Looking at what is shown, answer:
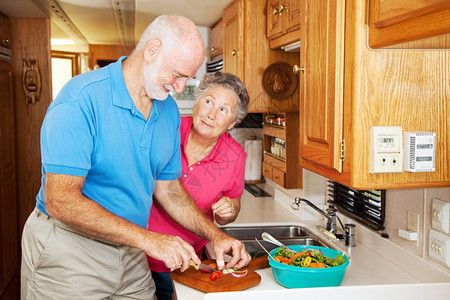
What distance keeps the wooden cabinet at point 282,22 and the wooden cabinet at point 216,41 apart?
975 mm

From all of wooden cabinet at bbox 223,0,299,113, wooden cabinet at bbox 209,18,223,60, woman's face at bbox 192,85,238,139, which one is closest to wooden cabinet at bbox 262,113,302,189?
wooden cabinet at bbox 223,0,299,113

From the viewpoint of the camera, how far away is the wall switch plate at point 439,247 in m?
1.50

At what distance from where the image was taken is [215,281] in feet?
5.22

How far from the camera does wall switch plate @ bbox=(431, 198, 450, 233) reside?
58.6 inches

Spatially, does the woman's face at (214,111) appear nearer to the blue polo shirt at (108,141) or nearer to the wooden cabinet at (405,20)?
the blue polo shirt at (108,141)

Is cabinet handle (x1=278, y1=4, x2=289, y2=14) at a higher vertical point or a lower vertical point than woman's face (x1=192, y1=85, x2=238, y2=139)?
higher

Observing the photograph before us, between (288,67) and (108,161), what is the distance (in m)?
1.40

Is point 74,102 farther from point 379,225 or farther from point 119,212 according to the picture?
point 379,225

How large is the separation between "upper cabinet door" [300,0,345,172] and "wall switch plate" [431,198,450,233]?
0.38 m

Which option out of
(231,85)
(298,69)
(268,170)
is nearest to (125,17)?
(268,170)

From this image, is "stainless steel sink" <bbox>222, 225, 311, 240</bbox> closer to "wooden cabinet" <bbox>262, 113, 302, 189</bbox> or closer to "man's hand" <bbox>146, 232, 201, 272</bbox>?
"wooden cabinet" <bbox>262, 113, 302, 189</bbox>

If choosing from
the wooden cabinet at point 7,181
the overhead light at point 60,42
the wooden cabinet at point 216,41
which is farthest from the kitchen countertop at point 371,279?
the overhead light at point 60,42

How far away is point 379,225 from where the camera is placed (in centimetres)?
193

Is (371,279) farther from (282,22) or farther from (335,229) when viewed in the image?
(282,22)
